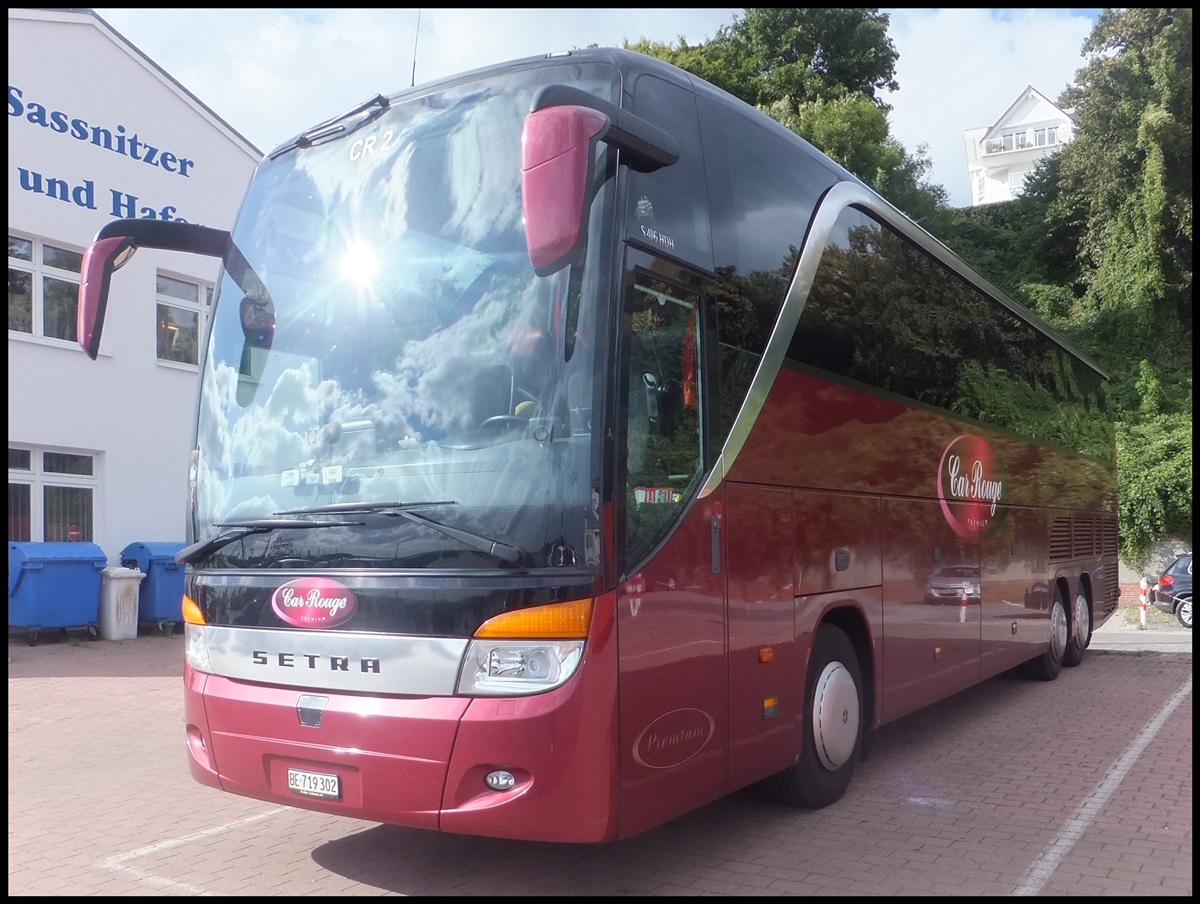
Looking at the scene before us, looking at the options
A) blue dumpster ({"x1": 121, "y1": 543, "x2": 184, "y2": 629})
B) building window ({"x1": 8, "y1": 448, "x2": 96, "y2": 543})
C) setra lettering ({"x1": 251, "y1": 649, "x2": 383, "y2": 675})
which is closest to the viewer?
setra lettering ({"x1": 251, "y1": 649, "x2": 383, "y2": 675})

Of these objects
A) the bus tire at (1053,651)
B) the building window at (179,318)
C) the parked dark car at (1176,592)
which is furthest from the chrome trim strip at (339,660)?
the parked dark car at (1176,592)

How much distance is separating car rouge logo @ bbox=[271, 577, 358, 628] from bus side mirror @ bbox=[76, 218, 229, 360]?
167 cm

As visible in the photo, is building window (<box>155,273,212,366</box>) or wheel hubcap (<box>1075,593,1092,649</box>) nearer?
wheel hubcap (<box>1075,593,1092,649</box>)

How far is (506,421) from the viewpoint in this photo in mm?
4750

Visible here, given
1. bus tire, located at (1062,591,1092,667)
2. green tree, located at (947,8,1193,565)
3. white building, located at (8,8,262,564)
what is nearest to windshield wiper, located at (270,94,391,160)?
bus tire, located at (1062,591,1092,667)

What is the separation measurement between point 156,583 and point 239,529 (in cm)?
1208

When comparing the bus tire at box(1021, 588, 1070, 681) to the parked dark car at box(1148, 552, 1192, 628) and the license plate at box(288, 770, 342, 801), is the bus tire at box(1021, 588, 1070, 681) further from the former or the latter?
the parked dark car at box(1148, 552, 1192, 628)

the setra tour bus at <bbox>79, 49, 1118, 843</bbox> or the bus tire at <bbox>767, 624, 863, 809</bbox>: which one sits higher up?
the setra tour bus at <bbox>79, 49, 1118, 843</bbox>

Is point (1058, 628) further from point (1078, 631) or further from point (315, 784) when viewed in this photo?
point (315, 784)

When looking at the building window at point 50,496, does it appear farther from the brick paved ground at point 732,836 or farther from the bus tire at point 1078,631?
the bus tire at point 1078,631

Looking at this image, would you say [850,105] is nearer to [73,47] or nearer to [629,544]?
[73,47]

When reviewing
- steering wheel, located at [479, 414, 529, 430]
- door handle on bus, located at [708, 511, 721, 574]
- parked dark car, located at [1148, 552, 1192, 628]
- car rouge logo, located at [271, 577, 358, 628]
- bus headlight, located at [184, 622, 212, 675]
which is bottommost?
parked dark car, located at [1148, 552, 1192, 628]

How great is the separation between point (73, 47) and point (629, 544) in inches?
662

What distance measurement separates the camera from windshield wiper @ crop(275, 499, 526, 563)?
4.57 metres
